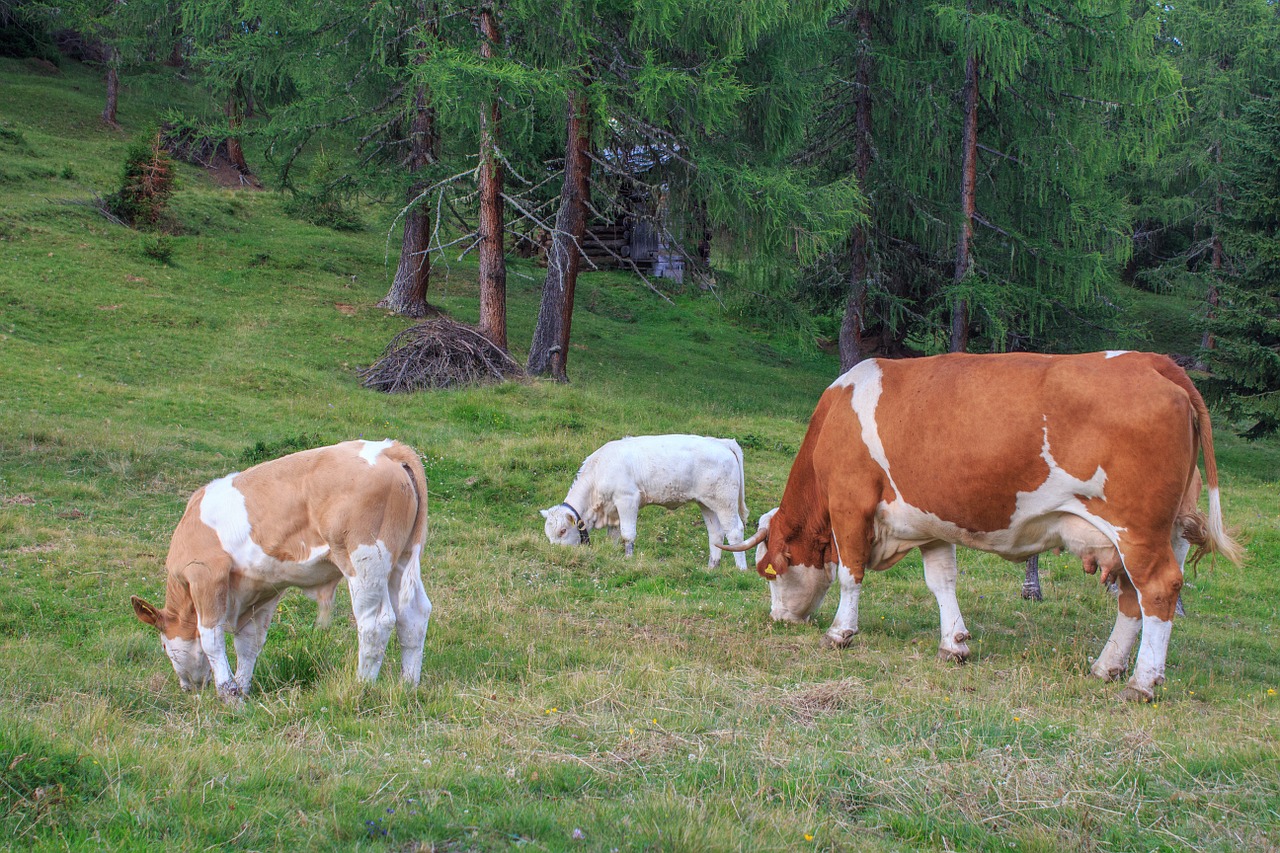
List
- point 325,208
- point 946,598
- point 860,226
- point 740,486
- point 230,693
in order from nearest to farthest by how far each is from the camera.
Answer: point 230,693, point 946,598, point 740,486, point 860,226, point 325,208

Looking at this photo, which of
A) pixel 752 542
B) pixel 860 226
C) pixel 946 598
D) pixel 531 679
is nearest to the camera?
pixel 531 679

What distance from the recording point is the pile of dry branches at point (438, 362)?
765 inches

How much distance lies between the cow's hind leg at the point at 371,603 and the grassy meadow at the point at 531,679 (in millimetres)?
407

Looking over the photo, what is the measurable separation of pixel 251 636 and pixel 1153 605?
6.29 metres

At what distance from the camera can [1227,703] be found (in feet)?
23.2

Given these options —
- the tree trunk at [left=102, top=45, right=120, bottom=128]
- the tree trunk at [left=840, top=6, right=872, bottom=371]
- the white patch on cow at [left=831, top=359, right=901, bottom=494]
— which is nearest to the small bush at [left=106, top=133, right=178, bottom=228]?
the tree trunk at [left=102, top=45, right=120, bottom=128]

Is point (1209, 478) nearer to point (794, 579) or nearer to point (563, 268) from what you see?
point (794, 579)

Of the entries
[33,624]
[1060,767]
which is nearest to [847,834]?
[1060,767]

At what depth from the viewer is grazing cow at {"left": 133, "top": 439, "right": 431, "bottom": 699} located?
22.1 ft

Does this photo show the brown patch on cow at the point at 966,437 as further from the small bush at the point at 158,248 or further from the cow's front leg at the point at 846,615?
the small bush at the point at 158,248

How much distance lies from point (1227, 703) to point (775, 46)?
16.8 m

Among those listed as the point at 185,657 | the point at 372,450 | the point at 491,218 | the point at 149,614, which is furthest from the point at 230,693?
the point at 491,218

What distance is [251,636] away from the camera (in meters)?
7.30

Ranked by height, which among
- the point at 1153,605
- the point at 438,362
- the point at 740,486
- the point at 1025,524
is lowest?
the point at 438,362
